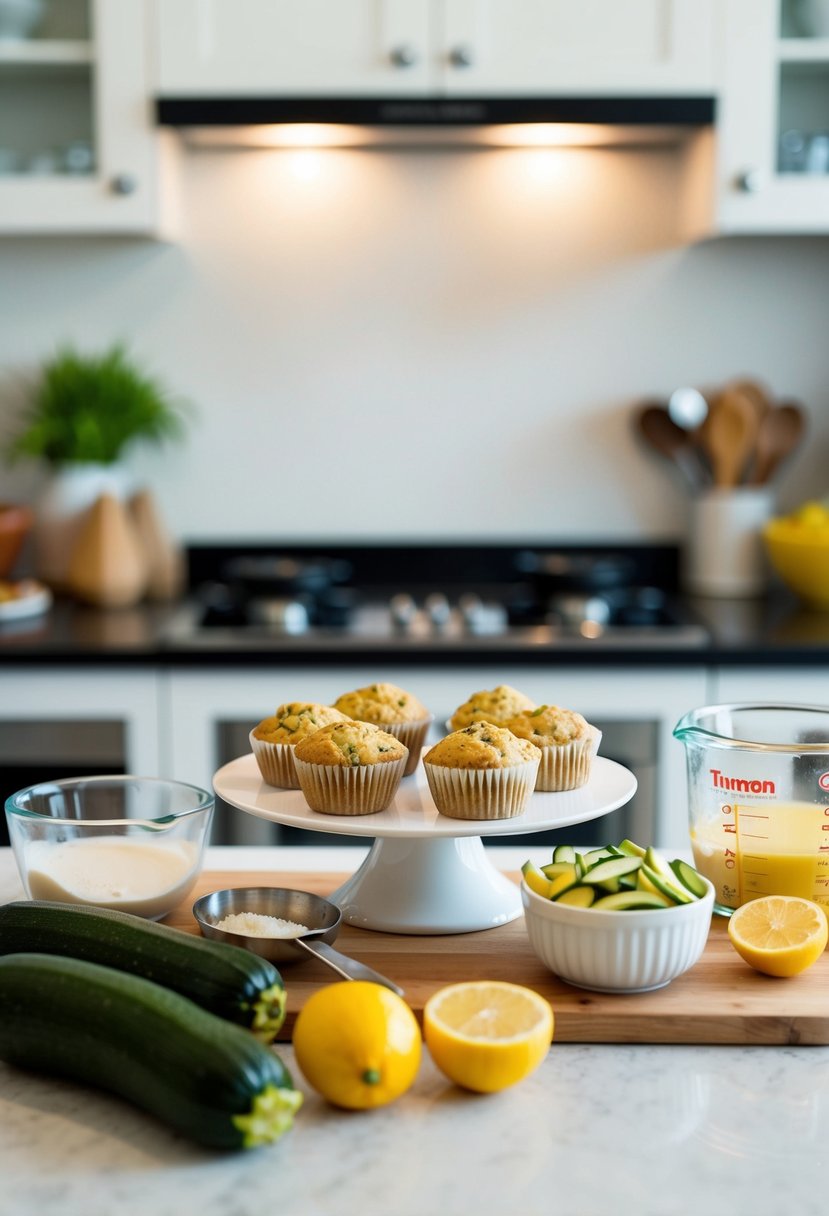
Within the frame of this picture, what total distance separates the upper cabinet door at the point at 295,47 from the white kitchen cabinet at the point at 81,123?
77 millimetres

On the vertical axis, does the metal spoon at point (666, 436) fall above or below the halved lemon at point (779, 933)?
above

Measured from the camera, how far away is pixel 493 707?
Answer: 4.34 ft

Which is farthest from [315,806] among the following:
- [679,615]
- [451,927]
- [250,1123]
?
[679,615]

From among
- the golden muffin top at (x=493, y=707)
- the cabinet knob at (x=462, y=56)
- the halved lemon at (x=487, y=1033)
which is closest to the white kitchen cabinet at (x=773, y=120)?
the cabinet knob at (x=462, y=56)

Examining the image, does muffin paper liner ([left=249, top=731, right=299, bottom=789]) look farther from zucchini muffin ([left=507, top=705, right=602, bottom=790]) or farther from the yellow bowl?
the yellow bowl

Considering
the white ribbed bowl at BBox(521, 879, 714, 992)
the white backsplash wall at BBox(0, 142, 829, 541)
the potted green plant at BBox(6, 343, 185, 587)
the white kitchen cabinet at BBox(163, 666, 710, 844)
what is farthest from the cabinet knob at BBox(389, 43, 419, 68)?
the white ribbed bowl at BBox(521, 879, 714, 992)

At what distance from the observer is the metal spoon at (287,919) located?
3.24 ft

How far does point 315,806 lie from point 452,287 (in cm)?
192

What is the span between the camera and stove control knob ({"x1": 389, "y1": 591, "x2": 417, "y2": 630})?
2.47 m

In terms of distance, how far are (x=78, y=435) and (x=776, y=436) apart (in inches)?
57.5

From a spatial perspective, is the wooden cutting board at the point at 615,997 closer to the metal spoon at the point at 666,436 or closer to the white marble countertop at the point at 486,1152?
the white marble countertop at the point at 486,1152

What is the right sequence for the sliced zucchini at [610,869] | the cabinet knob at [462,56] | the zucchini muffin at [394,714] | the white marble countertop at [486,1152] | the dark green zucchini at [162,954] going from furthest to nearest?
the cabinet knob at [462,56]
the zucchini muffin at [394,714]
the sliced zucchini at [610,869]
the dark green zucchini at [162,954]
the white marble countertop at [486,1152]

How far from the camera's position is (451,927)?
113cm

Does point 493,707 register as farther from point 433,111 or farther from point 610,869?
point 433,111
